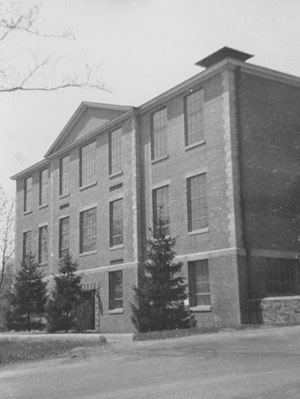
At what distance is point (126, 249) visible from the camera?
29.9 m

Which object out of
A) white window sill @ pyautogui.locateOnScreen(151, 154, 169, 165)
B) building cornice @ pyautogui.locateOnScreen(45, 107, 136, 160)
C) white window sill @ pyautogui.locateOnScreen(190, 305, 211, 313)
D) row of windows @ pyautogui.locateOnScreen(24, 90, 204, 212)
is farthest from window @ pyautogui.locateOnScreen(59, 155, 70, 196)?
white window sill @ pyautogui.locateOnScreen(190, 305, 211, 313)

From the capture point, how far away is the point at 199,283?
83.3 feet

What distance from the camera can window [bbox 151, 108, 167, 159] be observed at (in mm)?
28641

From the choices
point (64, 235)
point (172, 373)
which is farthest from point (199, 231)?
point (172, 373)

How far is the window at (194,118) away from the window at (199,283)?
17.8 feet

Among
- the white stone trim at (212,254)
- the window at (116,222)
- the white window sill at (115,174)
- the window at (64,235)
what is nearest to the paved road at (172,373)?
the white stone trim at (212,254)

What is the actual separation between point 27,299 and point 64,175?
7.77m

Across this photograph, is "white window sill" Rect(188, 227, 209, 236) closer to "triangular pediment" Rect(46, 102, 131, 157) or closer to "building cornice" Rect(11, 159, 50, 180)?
"triangular pediment" Rect(46, 102, 131, 157)

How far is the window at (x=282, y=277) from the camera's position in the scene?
24.2 m

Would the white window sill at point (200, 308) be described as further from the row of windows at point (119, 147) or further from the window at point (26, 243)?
the window at point (26, 243)

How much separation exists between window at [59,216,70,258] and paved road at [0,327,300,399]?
20.4 meters

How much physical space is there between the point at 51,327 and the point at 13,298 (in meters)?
5.80

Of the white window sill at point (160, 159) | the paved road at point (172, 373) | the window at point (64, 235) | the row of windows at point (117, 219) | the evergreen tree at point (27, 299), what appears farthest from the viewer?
the window at point (64, 235)

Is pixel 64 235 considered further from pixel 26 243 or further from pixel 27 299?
pixel 26 243
